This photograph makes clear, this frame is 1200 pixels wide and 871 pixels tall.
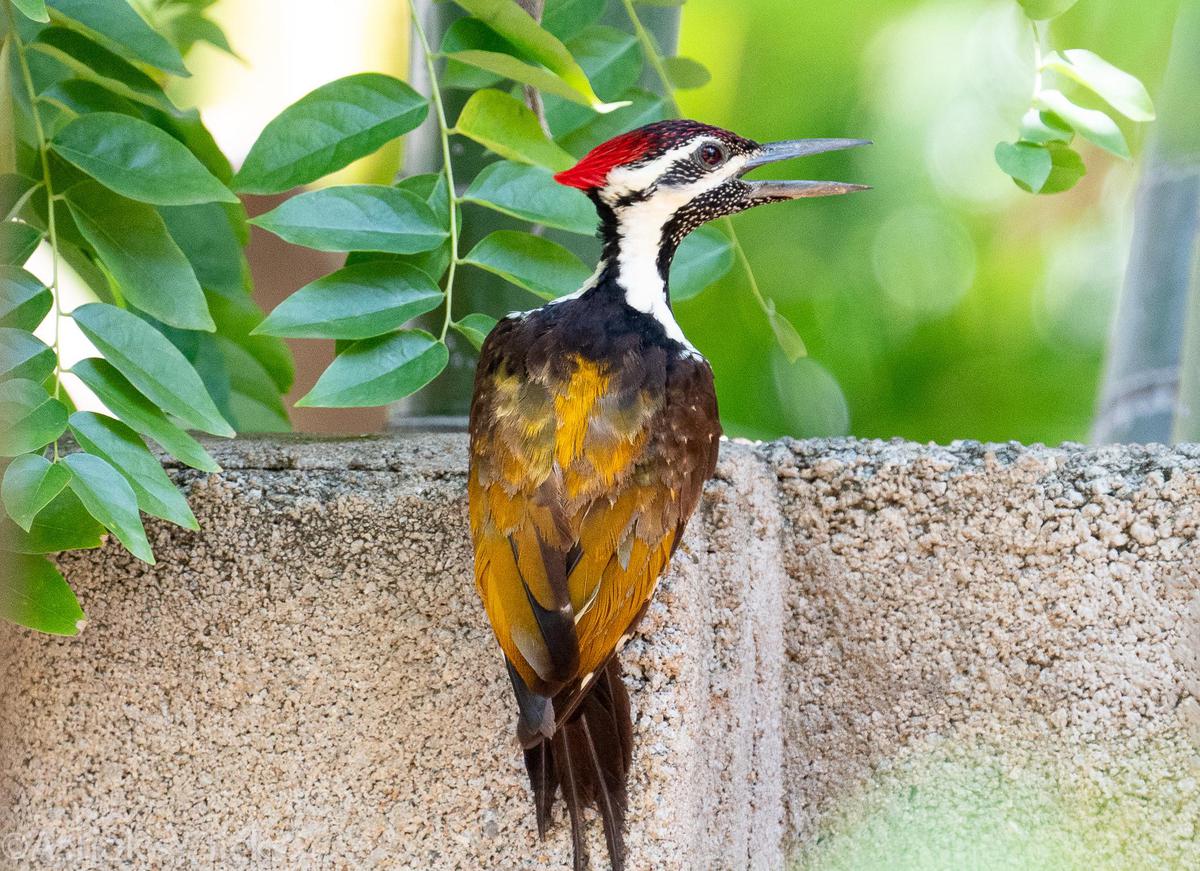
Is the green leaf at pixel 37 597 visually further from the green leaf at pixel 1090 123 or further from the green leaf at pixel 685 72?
the green leaf at pixel 1090 123

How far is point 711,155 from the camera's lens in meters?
1.44

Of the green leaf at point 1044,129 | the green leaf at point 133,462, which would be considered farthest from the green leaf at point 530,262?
the green leaf at point 1044,129

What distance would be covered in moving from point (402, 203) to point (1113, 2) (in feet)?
5.75

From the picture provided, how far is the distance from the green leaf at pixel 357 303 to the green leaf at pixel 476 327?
0.06 m

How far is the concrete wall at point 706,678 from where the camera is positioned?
137 centimetres

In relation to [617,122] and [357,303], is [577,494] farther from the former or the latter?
[617,122]

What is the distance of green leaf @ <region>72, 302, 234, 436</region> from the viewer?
123 centimetres

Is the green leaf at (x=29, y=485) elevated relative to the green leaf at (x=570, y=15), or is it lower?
lower

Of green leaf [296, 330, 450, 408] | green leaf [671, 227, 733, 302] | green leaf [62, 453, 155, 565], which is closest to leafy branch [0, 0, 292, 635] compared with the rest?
green leaf [62, 453, 155, 565]

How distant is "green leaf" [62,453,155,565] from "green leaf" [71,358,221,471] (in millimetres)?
70

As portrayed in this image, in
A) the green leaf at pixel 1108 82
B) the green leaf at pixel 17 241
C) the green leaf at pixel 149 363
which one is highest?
the green leaf at pixel 1108 82

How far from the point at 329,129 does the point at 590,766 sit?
72 cm

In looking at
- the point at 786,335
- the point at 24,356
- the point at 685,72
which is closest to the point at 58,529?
the point at 24,356

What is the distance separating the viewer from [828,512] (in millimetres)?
1535
